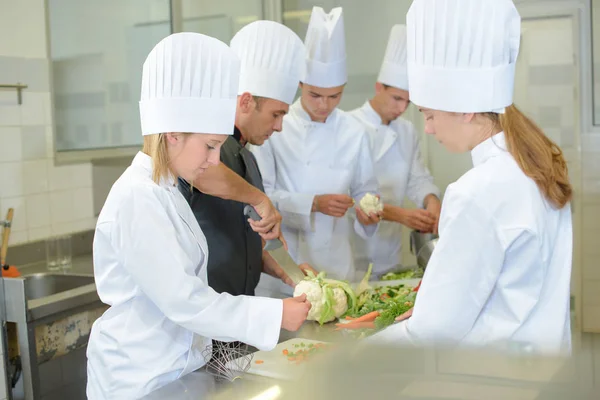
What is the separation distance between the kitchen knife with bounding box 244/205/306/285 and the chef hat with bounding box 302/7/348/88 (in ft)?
2.28

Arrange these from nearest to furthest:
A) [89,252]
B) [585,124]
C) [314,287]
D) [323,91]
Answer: [314,287] < [585,124] < [323,91] < [89,252]

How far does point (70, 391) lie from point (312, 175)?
125cm

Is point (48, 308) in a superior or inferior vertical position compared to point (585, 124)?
inferior

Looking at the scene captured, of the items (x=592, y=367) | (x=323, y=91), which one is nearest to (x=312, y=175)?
(x=323, y=91)

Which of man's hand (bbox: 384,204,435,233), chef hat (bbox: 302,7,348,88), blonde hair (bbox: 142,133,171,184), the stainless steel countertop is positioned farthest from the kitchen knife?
the stainless steel countertop

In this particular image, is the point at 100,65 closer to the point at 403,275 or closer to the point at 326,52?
the point at 326,52

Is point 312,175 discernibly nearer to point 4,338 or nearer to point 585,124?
point 585,124

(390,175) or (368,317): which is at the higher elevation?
(390,175)

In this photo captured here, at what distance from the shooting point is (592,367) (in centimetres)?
59

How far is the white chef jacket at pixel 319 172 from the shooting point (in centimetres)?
298

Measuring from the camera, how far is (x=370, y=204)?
2.88 meters

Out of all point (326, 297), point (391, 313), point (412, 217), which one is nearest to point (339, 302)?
point (326, 297)

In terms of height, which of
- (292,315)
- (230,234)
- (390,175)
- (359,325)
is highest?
(390,175)

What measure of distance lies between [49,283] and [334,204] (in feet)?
3.89
